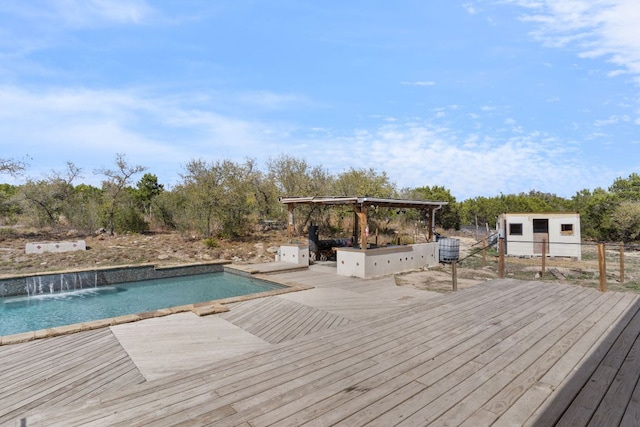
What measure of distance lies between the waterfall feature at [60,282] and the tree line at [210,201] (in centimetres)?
585

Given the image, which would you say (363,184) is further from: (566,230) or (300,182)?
(566,230)

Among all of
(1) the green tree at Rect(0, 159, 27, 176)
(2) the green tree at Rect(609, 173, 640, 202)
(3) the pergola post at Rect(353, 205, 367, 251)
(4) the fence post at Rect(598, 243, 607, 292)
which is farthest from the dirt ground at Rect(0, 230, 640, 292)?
(2) the green tree at Rect(609, 173, 640, 202)

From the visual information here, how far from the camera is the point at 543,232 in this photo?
14.9 metres

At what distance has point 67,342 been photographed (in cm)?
422

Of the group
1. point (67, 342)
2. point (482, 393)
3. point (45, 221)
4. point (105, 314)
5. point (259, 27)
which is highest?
point (259, 27)

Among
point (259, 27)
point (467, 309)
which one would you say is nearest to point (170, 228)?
point (259, 27)

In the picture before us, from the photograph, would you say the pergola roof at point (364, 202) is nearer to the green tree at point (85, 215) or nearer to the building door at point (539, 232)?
the building door at point (539, 232)

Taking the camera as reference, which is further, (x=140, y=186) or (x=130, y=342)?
(x=140, y=186)

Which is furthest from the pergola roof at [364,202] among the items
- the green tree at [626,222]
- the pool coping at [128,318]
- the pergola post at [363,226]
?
the green tree at [626,222]

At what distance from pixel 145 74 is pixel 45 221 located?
12.0 metres

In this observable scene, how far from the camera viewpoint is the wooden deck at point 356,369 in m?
2.15

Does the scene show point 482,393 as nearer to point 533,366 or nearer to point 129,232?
point 533,366

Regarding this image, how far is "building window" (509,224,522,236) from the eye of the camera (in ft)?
49.7

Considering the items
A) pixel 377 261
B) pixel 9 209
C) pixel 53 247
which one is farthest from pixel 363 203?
pixel 9 209
